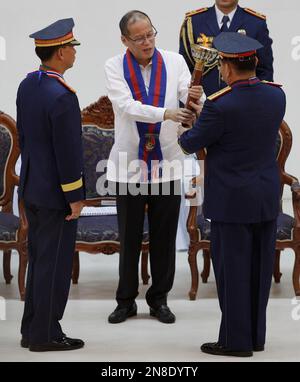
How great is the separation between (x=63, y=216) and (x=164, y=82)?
3.27 feet

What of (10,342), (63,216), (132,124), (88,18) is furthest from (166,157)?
(88,18)

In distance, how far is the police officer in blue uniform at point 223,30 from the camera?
519cm

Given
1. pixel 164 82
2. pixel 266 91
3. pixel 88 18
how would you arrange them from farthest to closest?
pixel 88 18
pixel 164 82
pixel 266 91

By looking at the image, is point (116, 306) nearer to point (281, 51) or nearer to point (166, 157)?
point (166, 157)

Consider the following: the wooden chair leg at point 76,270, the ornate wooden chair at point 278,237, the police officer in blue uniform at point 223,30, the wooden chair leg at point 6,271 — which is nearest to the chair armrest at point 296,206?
the ornate wooden chair at point 278,237

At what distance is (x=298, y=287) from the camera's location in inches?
225

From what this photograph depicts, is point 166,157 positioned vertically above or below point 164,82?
below

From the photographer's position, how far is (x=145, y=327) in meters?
5.04

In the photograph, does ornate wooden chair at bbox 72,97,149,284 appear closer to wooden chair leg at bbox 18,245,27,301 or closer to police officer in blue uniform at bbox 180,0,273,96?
wooden chair leg at bbox 18,245,27,301

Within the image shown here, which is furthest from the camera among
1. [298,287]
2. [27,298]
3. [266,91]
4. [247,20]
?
[298,287]

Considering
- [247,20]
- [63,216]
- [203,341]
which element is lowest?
[203,341]

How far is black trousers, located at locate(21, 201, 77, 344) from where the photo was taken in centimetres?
442

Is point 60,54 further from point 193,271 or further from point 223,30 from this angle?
point 193,271

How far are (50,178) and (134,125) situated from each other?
762 mm
